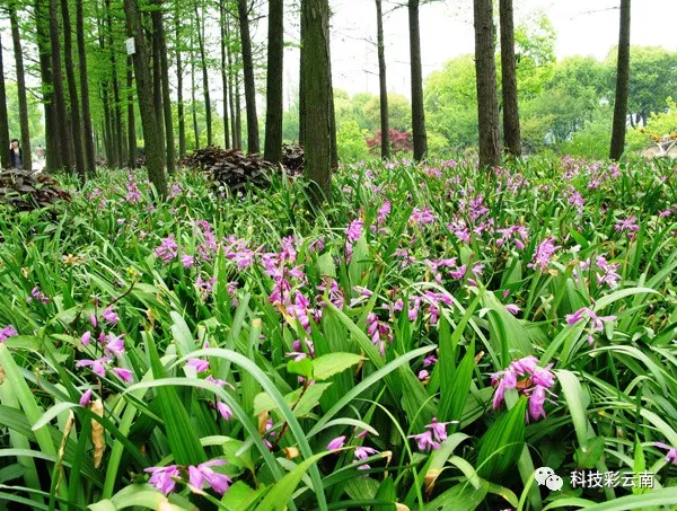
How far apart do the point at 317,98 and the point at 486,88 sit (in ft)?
11.3

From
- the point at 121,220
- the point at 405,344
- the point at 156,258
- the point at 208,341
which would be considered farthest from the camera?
the point at 121,220

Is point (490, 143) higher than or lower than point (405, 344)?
higher

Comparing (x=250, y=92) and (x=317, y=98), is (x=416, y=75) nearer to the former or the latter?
(x=250, y=92)

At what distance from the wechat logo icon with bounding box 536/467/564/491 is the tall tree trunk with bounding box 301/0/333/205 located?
10.9 feet

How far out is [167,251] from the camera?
2959 mm

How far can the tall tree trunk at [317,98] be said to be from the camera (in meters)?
4.24

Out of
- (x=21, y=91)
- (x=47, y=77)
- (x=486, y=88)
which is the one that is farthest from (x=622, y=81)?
(x=21, y=91)

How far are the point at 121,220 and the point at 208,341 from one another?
2639 millimetres

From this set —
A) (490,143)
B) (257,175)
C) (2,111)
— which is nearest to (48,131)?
(2,111)

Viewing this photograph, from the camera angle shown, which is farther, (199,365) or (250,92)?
(250,92)

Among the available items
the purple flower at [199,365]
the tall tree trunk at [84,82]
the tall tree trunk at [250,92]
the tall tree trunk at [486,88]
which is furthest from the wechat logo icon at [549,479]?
the tall tree trunk at [84,82]

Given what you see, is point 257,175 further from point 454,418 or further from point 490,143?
point 454,418

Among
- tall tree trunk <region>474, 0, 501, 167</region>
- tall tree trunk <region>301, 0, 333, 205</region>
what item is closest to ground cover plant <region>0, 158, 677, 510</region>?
tall tree trunk <region>301, 0, 333, 205</region>

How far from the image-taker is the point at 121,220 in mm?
4062
